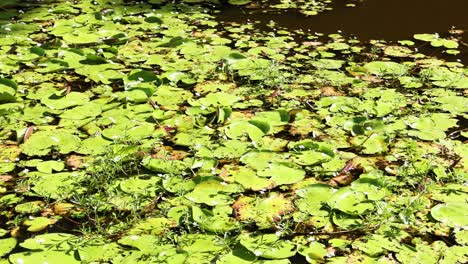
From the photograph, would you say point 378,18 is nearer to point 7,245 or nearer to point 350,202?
point 350,202

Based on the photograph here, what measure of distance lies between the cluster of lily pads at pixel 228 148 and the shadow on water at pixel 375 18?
9.9 inches

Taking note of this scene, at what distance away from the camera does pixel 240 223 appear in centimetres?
201

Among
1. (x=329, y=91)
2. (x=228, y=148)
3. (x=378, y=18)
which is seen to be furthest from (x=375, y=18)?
(x=228, y=148)

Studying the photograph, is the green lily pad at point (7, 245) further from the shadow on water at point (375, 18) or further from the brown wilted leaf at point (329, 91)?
the shadow on water at point (375, 18)

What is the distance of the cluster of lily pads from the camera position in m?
1.93

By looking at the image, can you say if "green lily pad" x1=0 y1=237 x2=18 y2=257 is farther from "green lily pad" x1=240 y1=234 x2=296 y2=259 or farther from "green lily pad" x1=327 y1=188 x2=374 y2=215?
"green lily pad" x1=327 y1=188 x2=374 y2=215

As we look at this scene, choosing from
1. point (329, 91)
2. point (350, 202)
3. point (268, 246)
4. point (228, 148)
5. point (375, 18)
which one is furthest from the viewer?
point (375, 18)

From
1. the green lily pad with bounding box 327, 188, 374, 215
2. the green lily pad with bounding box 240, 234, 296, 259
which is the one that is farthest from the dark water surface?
the green lily pad with bounding box 240, 234, 296, 259

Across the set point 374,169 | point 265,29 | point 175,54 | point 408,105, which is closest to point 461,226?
point 374,169

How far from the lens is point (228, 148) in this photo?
2.47 meters

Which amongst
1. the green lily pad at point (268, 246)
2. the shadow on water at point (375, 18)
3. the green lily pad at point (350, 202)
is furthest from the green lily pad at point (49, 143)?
the shadow on water at point (375, 18)

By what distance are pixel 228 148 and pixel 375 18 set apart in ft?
7.91

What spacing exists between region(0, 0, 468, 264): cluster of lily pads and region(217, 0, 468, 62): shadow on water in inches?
9.9

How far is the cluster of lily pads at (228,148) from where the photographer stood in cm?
193
